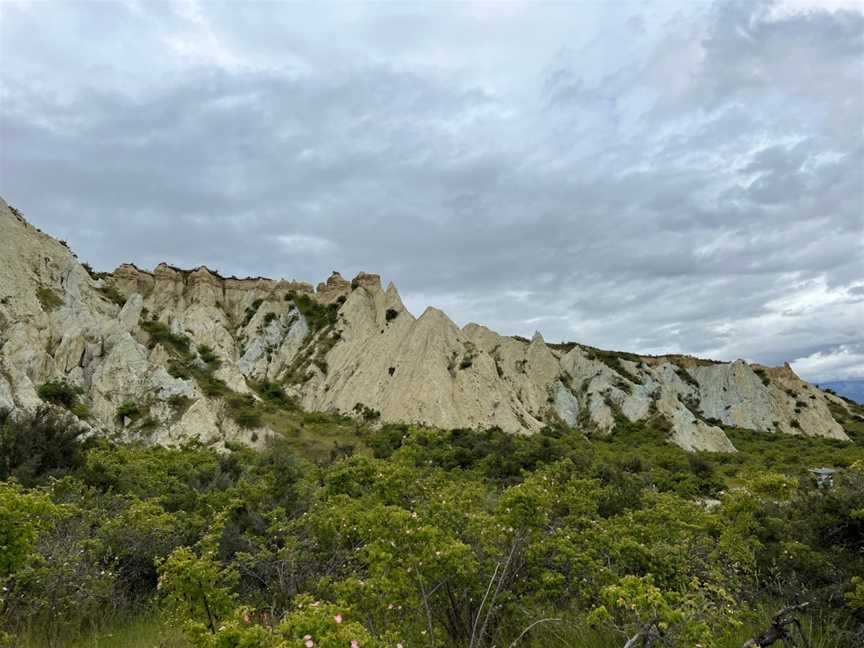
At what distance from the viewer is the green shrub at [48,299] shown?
3922cm

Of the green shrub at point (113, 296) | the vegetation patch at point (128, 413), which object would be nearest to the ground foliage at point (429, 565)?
the vegetation patch at point (128, 413)

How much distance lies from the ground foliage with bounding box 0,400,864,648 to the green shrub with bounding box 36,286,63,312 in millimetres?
30679

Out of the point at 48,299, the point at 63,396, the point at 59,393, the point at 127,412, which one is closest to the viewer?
the point at 59,393

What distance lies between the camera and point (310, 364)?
55906mm

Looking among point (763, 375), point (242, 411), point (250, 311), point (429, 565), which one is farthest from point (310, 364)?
point (763, 375)

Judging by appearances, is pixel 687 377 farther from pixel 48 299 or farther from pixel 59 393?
pixel 48 299

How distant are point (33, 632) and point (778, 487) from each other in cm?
1036

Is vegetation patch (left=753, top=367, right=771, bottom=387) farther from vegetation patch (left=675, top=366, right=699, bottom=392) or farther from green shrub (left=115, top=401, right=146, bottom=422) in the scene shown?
green shrub (left=115, top=401, right=146, bottom=422)

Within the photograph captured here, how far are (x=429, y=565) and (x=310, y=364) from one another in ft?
169

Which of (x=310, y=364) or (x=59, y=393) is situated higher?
(x=310, y=364)

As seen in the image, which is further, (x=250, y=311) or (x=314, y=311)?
(x=314, y=311)

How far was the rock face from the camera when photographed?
3647 centimetres

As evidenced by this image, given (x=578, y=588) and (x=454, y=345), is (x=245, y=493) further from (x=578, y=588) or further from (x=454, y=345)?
(x=454, y=345)

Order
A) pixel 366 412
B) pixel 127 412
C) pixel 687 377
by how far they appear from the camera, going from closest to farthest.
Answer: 1. pixel 127 412
2. pixel 366 412
3. pixel 687 377
